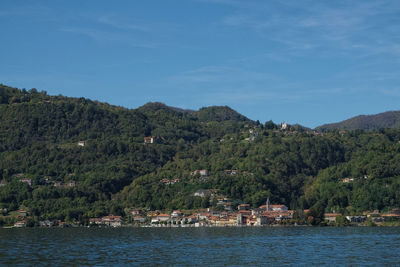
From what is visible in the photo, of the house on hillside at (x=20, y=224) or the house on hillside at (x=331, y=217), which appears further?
the house on hillside at (x=20, y=224)

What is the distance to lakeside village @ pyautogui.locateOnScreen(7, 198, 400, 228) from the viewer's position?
13975 centimetres

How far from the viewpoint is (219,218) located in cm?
15712

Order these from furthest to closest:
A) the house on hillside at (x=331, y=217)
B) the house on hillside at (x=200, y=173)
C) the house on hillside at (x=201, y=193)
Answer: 1. the house on hillside at (x=200, y=173)
2. the house on hillside at (x=201, y=193)
3. the house on hillside at (x=331, y=217)

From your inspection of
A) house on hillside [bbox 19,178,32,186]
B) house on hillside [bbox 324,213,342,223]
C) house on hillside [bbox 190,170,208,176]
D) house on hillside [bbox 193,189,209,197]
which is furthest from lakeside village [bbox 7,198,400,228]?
house on hillside [bbox 190,170,208,176]

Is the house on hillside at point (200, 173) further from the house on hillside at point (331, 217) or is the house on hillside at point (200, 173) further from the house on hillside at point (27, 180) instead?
the house on hillside at point (331, 217)

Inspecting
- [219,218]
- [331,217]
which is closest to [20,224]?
[219,218]

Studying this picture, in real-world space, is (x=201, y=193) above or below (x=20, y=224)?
above

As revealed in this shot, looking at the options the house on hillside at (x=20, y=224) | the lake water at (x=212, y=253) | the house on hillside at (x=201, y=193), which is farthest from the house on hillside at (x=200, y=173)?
the lake water at (x=212, y=253)

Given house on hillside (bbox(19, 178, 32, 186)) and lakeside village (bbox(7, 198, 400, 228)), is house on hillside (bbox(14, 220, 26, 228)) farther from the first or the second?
house on hillside (bbox(19, 178, 32, 186))

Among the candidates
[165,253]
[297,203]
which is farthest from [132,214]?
[165,253]

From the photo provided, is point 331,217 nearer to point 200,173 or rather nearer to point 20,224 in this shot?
point 200,173

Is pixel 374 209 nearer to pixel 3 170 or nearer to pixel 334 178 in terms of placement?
pixel 334 178

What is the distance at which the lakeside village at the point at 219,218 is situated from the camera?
13975 cm

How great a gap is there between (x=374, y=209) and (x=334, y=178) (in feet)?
100
